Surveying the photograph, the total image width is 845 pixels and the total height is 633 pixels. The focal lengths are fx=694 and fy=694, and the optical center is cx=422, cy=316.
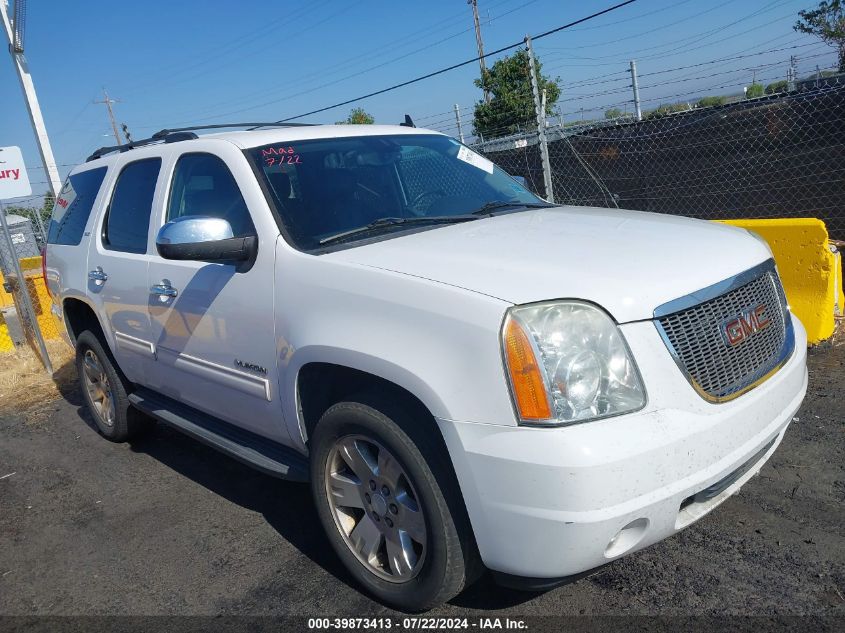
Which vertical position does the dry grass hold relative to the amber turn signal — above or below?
below

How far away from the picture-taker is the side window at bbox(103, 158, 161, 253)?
13.5 feet

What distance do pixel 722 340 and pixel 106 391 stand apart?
14.3 feet

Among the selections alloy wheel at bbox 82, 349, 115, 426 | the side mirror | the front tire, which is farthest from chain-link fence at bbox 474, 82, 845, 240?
the front tire

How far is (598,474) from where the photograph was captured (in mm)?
2098

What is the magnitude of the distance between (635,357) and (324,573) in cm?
180

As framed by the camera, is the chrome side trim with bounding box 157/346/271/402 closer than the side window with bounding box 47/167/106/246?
Yes

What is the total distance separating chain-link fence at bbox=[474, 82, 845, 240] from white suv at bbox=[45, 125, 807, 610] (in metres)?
5.93

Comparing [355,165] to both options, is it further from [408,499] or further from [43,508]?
[43,508]

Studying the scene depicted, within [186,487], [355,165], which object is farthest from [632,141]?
[186,487]

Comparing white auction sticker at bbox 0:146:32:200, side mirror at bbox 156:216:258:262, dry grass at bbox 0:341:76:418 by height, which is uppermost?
white auction sticker at bbox 0:146:32:200

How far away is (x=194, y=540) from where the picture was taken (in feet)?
11.9

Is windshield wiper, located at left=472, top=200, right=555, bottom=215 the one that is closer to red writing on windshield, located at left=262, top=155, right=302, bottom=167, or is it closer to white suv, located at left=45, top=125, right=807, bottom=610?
white suv, located at left=45, top=125, right=807, bottom=610

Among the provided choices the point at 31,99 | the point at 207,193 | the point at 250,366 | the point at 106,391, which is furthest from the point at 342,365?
the point at 31,99

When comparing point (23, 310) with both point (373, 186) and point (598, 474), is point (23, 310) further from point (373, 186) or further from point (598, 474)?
point (598, 474)
